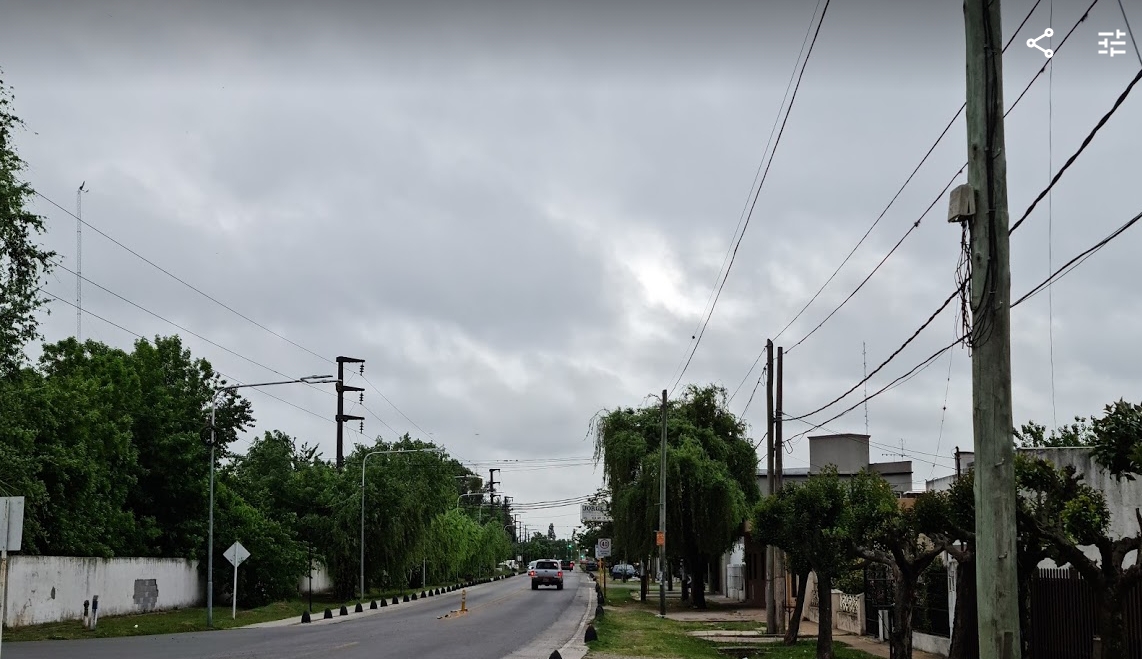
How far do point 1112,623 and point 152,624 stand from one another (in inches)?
1155

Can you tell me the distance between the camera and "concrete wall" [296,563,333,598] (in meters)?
62.2

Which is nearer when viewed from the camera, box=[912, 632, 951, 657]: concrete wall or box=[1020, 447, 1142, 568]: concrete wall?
box=[1020, 447, 1142, 568]: concrete wall

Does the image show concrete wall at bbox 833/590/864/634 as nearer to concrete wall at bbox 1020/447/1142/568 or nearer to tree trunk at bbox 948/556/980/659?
concrete wall at bbox 1020/447/1142/568

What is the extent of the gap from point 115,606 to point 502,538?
3941 inches

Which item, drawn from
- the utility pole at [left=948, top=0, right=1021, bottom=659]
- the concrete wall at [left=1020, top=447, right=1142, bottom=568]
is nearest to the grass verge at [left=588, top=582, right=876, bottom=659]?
the concrete wall at [left=1020, top=447, right=1142, bottom=568]

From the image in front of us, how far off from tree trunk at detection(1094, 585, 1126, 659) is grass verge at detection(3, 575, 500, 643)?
2518 centimetres

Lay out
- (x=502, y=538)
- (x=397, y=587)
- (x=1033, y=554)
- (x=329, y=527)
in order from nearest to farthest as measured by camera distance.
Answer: (x=1033, y=554) < (x=329, y=527) < (x=397, y=587) < (x=502, y=538)

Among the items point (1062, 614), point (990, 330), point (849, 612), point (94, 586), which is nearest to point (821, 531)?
point (1062, 614)

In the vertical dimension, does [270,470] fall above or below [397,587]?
above

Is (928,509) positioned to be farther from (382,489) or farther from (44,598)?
(382,489)

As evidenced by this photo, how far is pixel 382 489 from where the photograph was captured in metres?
60.6

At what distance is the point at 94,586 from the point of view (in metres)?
35.5

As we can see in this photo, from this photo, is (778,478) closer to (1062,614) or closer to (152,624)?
(1062,614)

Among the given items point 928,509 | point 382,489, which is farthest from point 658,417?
point 928,509
